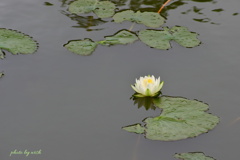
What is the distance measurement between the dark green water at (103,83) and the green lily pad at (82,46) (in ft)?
0.16

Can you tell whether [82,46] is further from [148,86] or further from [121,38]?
[148,86]

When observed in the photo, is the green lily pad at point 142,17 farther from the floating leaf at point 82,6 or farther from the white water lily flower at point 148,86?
the white water lily flower at point 148,86

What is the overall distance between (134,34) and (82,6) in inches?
30.8

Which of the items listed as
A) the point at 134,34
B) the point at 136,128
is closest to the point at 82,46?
the point at 134,34

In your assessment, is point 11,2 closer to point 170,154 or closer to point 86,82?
point 86,82

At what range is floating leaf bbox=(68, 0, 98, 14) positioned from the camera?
4.53 meters

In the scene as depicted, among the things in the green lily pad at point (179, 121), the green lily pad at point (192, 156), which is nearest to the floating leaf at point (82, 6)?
the green lily pad at point (179, 121)

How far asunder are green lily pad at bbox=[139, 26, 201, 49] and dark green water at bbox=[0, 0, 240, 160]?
70 mm

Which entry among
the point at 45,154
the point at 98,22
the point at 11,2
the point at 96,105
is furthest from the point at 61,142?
the point at 11,2

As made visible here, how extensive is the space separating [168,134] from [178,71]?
86cm

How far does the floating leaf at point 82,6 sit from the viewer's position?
4527 millimetres

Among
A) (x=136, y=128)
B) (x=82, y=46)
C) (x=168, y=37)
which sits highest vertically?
(x=168, y=37)

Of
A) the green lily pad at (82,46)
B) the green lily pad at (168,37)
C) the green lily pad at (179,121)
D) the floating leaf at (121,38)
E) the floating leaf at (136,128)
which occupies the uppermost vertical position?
the green lily pad at (168,37)

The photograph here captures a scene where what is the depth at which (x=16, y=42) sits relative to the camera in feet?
13.1
